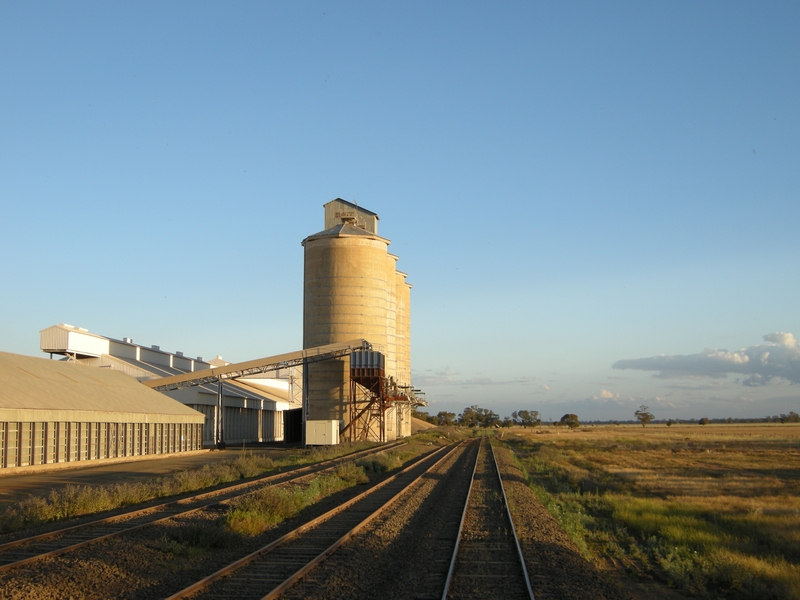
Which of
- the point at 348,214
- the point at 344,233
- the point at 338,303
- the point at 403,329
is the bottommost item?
the point at 403,329

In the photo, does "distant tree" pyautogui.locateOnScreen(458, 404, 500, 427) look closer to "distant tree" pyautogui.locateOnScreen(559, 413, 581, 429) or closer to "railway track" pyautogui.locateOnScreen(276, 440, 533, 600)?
"distant tree" pyautogui.locateOnScreen(559, 413, 581, 429)

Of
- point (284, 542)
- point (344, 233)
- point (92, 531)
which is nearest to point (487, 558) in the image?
point (284, 542)

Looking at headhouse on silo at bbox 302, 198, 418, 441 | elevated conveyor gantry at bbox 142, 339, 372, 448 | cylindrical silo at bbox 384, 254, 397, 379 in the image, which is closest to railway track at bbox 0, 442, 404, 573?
elevated conveyor gantry at bbox 142, 339, 372, 448

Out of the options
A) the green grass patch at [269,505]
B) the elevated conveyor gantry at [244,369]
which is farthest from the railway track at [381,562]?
the elevated conveyor gantry at [244,369]

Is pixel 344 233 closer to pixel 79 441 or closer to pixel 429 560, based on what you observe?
pixel 79 441

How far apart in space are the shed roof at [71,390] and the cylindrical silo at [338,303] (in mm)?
14838

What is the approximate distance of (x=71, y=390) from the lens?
37688mm

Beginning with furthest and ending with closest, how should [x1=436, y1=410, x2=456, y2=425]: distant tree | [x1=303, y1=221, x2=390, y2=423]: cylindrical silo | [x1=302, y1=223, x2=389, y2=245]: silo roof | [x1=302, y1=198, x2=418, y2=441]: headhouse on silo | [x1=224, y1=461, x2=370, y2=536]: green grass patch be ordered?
1. [x1=436, y1=410, x2=456, y2=425]: distant tree
2. [x1=302, y1=223, x2=389, y2=245]: silo roof
3. [x1=303, y1=221, x2=390, y2=423]: cylindrical silo
4. [x1=302, y1=198, x2=418, y2=441]: headhouse on silo
5. [x1=224, y1=461, x2=370, y2=536]: green grass patch

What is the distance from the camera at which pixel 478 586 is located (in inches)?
422

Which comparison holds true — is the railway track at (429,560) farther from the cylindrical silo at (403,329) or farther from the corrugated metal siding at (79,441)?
the cylindrical silo at (403,329)

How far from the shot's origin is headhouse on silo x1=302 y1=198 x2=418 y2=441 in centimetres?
6132

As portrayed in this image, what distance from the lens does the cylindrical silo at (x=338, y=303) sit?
205 ft

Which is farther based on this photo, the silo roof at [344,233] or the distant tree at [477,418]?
the distant tree at [477,418]

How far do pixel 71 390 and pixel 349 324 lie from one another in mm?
28657
